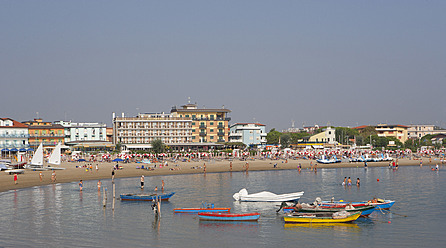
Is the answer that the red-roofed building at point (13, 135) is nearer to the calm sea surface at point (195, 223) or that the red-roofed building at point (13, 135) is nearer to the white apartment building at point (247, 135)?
the white apartment building at point (247, 135)

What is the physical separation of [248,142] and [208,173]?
190 ft

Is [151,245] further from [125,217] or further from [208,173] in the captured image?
[208,173]

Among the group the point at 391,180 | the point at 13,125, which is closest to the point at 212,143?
the point at 13,125

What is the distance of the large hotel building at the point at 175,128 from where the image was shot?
11344cm

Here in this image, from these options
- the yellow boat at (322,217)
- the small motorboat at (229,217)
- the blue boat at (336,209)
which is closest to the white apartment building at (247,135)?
the blue boat at (336,209)

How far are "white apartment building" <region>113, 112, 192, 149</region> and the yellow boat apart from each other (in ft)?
271

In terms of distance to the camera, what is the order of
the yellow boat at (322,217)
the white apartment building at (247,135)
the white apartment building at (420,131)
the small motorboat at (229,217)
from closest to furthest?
the yellow boat at (322,217) < the small motorboat at (229,217) < the white apartment building at (247,135) < the white apartment building at (420,131)

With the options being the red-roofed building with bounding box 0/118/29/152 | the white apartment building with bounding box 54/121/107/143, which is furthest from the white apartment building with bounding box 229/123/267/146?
the red-roofed building with bounding box 0/118/29/152

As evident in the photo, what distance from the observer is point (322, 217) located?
3372 centimetres

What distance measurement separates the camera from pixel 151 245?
1070 inches

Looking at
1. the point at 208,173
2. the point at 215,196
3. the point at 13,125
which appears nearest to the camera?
the point at 215,196

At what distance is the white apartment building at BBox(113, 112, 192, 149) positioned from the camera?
11319 centimetres

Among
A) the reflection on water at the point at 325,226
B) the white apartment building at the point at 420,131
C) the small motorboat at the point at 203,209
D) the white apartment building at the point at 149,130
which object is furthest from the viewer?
the white apartment building at the point at 420,131

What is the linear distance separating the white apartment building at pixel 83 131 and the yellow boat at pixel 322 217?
99.0 metres
